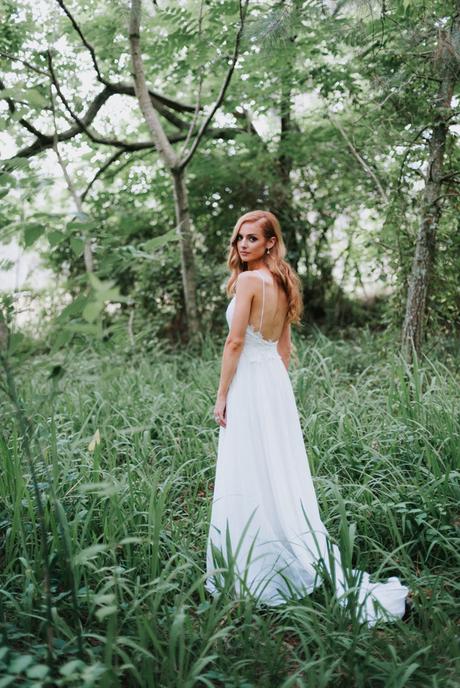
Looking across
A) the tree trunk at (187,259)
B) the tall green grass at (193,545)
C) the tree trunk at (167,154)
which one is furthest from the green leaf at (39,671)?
the tree trunk at (187,259)

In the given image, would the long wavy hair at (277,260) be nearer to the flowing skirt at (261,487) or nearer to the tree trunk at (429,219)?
the flowing skirt at (261,487)

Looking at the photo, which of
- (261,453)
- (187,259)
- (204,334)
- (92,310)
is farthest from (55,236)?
(204,334)

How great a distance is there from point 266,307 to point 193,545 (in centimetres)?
135

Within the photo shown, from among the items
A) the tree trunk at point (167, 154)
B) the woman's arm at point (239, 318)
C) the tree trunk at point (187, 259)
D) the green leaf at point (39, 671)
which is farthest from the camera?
the tree trunk at point (187, 259)

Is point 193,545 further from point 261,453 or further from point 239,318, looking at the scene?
point 239,318

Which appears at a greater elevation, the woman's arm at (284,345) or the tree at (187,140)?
the tree at (187,140)

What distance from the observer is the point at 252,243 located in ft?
10.7

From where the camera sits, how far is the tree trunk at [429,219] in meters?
4.87

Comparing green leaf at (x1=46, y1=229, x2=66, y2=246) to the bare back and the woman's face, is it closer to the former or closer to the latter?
the bare back

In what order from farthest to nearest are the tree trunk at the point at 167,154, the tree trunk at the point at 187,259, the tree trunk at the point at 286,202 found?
the tree trunk at the point at 286,202
the tree trunk at the point at 187,259
the tree trunk at the point at 167,154

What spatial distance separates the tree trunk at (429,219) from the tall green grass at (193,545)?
315 mm

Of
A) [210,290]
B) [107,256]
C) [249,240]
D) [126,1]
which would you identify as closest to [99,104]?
[126,1]

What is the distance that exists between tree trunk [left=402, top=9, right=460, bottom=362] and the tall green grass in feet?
1.03

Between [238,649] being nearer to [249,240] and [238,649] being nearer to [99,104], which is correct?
[249,240]
